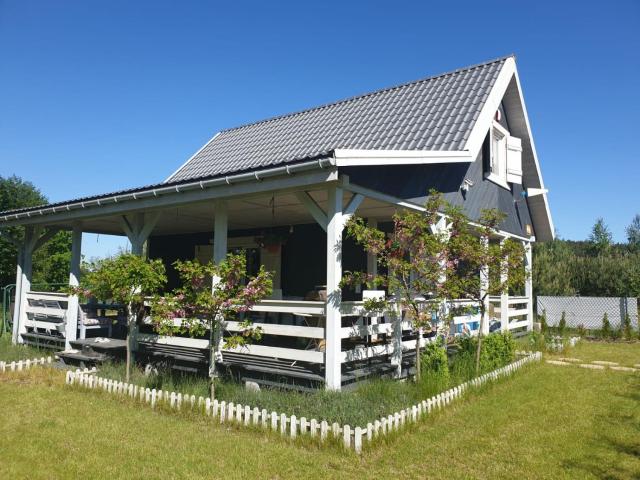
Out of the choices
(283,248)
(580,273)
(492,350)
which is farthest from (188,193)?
(580,273)

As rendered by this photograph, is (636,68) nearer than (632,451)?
No

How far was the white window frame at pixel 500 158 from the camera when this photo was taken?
11016 mm

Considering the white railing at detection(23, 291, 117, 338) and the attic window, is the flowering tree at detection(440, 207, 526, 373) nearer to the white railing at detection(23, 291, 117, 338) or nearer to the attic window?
the attic window

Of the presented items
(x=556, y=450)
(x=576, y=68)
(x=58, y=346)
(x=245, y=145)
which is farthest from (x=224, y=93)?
(x=556, y=450)

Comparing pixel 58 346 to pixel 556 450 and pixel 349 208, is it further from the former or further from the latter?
pixel 556 450

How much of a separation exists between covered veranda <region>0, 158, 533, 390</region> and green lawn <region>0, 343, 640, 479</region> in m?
1.40

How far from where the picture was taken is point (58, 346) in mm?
→ 10055

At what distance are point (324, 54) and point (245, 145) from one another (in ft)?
13.4

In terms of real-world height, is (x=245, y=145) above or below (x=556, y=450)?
above

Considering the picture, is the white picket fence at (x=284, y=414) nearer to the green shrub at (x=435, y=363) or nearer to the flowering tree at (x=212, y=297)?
the green shrub at (x=435, y=363)

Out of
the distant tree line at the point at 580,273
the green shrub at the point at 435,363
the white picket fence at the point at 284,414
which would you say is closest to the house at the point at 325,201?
the green shrub at the point at 435,363

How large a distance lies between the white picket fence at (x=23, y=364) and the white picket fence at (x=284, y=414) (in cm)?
218

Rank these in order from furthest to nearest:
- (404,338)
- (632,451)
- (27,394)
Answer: (404,338) → (27,394) → (632,451)

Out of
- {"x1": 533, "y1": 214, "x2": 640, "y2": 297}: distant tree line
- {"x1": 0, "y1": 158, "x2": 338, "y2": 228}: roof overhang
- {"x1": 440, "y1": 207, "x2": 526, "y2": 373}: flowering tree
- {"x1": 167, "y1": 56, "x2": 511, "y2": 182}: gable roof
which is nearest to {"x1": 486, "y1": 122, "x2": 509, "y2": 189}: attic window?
{"x1": 167, "y1": 56, "x2": 511, "y2": 182}: gable roof
